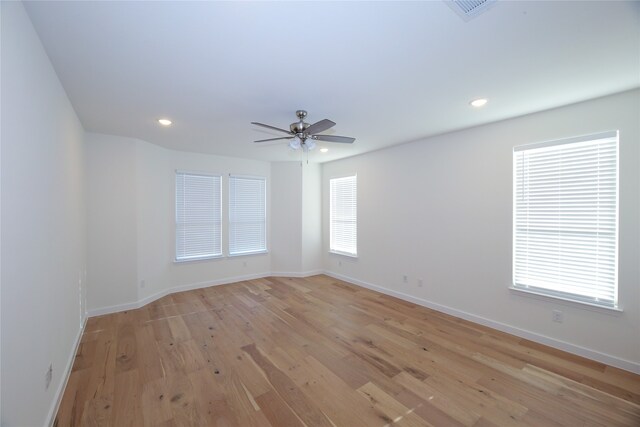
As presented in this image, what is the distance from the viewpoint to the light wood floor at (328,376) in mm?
1984

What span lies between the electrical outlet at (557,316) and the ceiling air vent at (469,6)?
3224 mm

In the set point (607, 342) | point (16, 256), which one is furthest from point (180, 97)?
point (607, 342)

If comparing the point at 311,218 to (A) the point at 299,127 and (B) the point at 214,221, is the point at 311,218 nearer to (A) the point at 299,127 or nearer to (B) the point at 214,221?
(B) the point at 214,221

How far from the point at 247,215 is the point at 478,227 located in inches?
174

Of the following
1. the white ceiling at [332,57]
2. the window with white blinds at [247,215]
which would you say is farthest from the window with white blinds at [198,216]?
the white ceiling at [332,57]

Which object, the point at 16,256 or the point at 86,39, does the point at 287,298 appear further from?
the point at 86,39

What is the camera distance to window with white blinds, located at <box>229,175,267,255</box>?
554 centimetres

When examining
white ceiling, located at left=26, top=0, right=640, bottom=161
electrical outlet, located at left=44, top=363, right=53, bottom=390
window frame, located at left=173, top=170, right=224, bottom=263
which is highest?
white ceiling, located at left=26, top=0, right=640, bottom=161

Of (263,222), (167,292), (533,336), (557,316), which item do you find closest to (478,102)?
(557,316)

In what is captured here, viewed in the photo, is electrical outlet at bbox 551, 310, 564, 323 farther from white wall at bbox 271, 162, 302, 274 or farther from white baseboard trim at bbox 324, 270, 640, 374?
white wall at bbox 271, 162, 302, 274

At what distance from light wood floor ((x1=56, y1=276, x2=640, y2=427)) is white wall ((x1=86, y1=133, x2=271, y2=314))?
53cm

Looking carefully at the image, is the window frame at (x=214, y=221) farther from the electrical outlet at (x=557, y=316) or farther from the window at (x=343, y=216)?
the electrical outlet at (x=557, y=316)

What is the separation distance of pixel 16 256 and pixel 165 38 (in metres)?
1.57

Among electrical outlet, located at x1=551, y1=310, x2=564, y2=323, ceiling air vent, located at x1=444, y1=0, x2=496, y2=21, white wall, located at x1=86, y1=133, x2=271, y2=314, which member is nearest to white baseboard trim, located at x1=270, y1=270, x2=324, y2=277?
white wall, located at x1=86, y1=133, x2=271, y2=314
